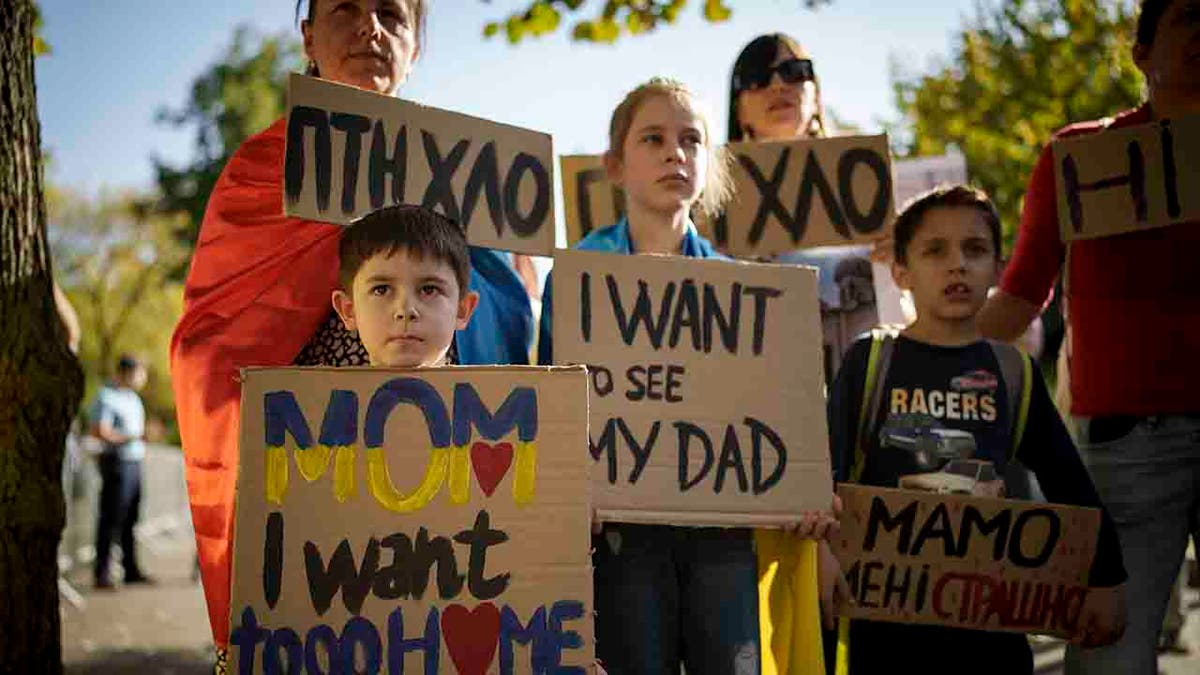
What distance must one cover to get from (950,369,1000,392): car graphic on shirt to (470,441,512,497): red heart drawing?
1.30 meters

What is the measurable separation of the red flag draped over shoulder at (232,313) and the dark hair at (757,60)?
1.67 meters

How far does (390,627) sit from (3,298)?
5.85 feet

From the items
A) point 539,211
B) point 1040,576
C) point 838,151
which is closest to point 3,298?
point 539,211

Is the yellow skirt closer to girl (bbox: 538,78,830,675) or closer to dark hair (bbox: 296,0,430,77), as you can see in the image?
girl (bbox: 538,78,830,675)

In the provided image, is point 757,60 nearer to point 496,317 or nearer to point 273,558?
point 496,317

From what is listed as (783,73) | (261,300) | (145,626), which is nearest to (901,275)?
(783,73)

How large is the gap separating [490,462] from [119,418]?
863 centimetres

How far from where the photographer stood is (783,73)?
3701 millimetres

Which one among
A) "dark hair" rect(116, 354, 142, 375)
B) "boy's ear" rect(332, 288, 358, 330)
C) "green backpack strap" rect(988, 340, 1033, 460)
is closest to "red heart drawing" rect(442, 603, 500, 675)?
"boy's ear" rect(332, 288, 358, 330)

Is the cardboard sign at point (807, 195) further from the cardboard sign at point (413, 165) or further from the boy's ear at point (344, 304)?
the boy's ear at point (344, 304)

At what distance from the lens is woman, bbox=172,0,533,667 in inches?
105

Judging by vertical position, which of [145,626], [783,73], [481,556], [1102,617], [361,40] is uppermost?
[783,73]

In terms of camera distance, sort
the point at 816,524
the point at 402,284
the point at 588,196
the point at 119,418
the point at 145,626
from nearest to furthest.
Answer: the point at 402,284 < the point at 816,524 < the point at 588,196 < the point at 145,626 < the point at 119,418

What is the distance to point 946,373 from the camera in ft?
9.16
